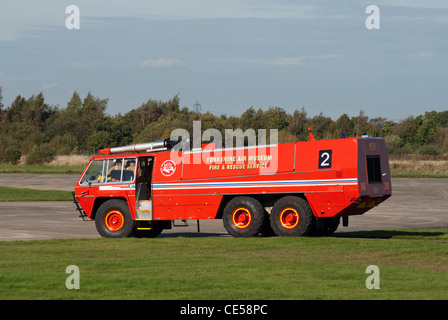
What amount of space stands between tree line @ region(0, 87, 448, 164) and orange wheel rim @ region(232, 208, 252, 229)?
57573mm

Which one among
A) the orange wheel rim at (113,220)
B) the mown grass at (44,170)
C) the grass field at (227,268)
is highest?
the mown grass at (44,170)

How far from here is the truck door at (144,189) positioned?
22.9m

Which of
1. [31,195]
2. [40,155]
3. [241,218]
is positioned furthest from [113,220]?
[40,155]

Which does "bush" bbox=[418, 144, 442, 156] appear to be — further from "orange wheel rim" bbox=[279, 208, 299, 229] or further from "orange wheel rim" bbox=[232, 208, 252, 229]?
"orange wheel rim" bbox=[279, 208, 299, 229]

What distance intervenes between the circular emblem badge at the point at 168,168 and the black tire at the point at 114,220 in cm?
159

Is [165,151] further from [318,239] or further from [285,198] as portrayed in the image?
[318,239]

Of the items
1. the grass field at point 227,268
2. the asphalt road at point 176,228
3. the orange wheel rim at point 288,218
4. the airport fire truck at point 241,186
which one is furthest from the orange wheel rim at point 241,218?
the asphalt road at point 176,228

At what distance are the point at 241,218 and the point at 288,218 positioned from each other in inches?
56.9

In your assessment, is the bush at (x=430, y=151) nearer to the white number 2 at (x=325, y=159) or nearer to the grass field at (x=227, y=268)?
the grass field at (x=227, y=268)

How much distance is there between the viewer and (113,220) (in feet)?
76.3

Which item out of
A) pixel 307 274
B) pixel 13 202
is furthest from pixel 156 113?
pixel 307 274

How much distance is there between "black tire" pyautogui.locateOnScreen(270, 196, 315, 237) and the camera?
2098 centimetres

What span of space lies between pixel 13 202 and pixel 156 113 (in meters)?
96.1

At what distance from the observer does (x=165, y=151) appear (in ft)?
78.9
